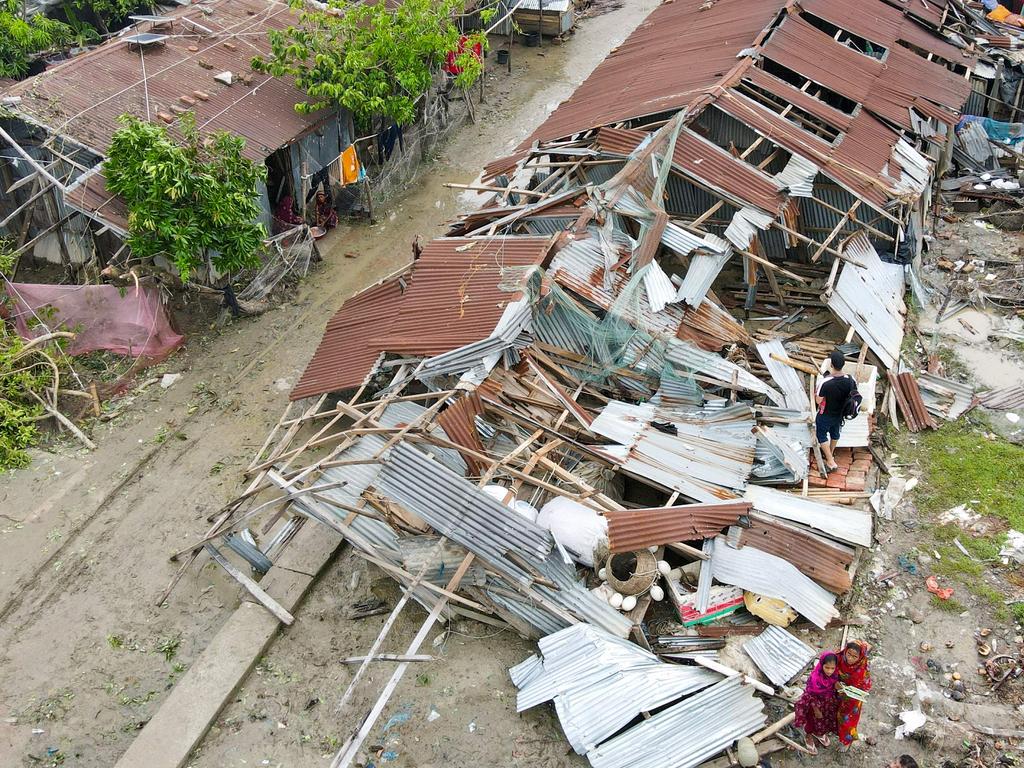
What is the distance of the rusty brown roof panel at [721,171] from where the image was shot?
1266 cm

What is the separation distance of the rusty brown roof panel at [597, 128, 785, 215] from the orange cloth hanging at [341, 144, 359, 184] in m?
6.93

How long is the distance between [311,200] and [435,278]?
273 inches

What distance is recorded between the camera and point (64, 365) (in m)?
13.4

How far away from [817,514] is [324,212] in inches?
480

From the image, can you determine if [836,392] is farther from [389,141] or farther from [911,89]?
[389,141]

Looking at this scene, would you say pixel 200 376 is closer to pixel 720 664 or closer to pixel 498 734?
pixel 498 734

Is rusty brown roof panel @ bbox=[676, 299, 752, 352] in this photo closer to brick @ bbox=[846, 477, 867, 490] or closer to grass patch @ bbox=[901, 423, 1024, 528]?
brick @ bbox=[846, 477, 867, 490]

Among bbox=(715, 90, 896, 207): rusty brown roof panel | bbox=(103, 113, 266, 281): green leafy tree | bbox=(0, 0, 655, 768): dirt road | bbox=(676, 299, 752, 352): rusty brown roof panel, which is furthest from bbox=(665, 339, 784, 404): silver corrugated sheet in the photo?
bbox=(103, 113, 266, 281): green leafy tree

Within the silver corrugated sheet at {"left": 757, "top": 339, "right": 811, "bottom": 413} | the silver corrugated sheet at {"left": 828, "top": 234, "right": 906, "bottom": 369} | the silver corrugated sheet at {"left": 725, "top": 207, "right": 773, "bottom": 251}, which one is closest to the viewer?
the silver corrugated sheet at {"left": 757, "top": 339, "right": 811, "bottom": 413}

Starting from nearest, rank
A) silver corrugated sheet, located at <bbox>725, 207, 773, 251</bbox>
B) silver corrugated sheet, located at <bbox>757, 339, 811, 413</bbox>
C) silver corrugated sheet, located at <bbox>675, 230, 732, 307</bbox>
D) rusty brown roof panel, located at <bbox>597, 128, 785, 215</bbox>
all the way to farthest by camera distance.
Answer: silver corrugated sheet, located at <bbox>757, 339, 811, 413</bbox>
silver corrugated sheet, located at <bbox>675, 230, 732, 307</bbox>
silver corrugated sheet, located at <bbox>725, 207, 773, 251</bbox>
rusty brown roof panel, located at <bbox>597, 128, 785, 215</bbox>

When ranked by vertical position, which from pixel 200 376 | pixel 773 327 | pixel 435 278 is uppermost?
pixel 435 278

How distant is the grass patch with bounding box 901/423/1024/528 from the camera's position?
10.5 metres

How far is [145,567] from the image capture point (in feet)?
35.1

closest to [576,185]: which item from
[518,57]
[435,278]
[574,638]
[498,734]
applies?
[435,278]
